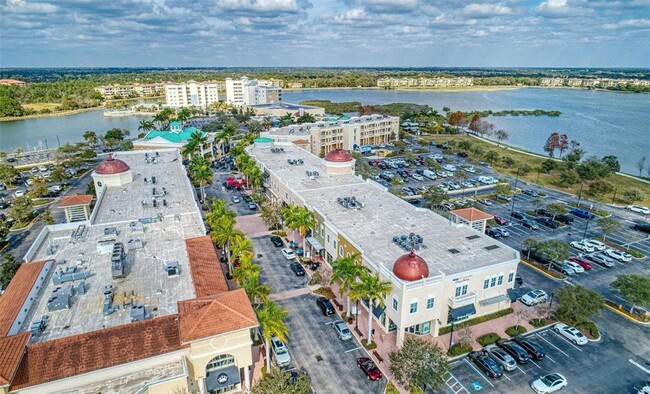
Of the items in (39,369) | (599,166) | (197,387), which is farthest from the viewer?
(599,166)

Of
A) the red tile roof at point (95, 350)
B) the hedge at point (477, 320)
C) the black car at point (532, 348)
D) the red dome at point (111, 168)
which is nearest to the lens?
the red tile roof at point (95, 350)

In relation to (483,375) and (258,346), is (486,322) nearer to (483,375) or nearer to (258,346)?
(483,375)

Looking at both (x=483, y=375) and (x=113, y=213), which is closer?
(x=483, y=375)

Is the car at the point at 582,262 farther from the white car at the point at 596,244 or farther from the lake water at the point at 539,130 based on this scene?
the lake water at the point at 539,130

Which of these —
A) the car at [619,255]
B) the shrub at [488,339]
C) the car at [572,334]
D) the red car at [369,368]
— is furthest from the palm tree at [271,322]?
the car at [619,255]

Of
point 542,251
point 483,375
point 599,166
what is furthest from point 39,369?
point 599,166

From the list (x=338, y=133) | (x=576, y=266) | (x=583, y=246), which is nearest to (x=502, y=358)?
(x=576, y=266)

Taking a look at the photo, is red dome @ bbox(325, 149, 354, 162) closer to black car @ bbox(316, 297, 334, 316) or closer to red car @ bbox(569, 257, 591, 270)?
black car @ bbox(316, 297, 334, 316)
